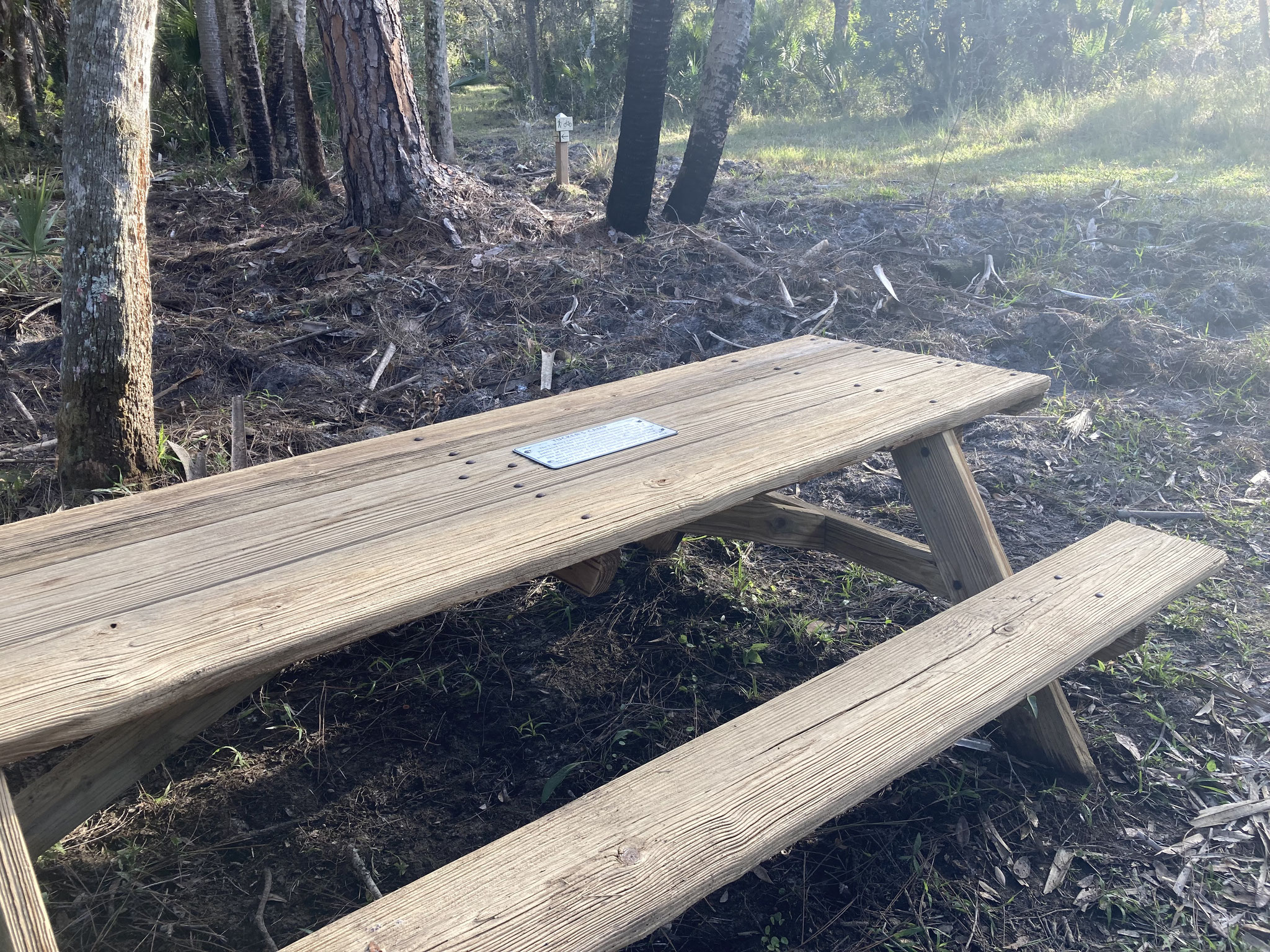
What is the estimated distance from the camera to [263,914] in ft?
6.64

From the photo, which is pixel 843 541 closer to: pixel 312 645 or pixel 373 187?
pixel 312 645

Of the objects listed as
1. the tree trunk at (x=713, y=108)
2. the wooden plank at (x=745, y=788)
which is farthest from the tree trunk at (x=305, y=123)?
the wooden plank at (x=745, y=788)

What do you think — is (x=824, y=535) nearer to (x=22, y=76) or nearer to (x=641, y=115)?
(x=641, y=115)

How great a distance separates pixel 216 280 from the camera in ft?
19.4

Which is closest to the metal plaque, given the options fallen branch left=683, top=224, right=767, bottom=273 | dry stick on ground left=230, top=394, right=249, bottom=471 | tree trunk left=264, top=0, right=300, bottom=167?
dry stick on ground left=230, top=394, right=249, bottom=471

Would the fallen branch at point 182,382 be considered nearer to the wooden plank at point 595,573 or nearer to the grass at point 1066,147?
the wooden plank at point 595,573

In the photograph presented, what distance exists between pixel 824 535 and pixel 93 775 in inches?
82.9

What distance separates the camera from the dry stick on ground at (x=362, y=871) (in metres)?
2.07

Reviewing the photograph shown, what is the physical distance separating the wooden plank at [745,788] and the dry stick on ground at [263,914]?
79 centimetres

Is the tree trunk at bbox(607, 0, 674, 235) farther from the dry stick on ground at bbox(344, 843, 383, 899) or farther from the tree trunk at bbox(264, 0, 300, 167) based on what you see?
the dry stick on ground at bbox(344, 843, 383, 899)

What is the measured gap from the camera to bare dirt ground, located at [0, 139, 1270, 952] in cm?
210

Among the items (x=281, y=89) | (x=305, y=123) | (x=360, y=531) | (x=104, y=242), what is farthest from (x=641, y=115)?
(x=360, y=531)

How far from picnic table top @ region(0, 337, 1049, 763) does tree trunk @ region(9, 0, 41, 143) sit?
11.7 m

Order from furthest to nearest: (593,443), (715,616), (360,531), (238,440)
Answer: (238,440) → (715,616) → (593,443) → (360,531)
